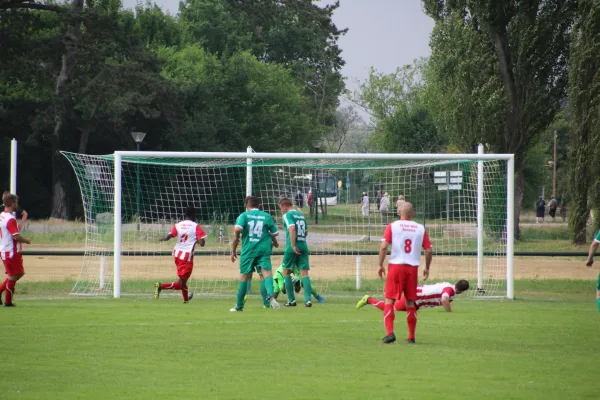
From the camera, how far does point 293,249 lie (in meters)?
17.5

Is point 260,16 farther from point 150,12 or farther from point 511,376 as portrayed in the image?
point 511,376

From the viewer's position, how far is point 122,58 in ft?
170

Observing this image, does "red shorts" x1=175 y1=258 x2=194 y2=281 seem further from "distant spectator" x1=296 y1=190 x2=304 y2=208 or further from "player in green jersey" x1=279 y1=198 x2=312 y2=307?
"distant spectator" x1=296 y1=190 x2=304 y2=208

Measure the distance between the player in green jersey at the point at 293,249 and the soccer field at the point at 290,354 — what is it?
786 mm

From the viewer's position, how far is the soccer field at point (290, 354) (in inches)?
346

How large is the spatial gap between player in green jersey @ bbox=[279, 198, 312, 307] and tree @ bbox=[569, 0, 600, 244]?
22.1 metres

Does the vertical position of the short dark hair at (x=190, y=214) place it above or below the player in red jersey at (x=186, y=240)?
above

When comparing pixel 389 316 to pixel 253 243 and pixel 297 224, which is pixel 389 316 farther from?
pixel 297 224

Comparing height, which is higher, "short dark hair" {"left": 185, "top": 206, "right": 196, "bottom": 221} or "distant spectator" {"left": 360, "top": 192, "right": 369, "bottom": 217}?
"distant spectator" {"left": 360, "top": 192, "right": 369, "bottom": 217}

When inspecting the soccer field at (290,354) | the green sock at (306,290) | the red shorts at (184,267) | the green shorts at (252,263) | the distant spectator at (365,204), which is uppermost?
the distant spectator at (365,204)

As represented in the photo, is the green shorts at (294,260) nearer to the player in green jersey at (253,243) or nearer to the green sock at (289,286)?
the green sock at (289,286)

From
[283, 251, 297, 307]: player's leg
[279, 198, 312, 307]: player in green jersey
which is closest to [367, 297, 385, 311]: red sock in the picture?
[279, 198, 312, 307]: player in green jersey

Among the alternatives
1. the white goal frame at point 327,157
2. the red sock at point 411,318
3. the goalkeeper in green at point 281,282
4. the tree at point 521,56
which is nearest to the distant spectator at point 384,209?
the white goal frame at point 327,157

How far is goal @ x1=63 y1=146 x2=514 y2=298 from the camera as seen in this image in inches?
822
